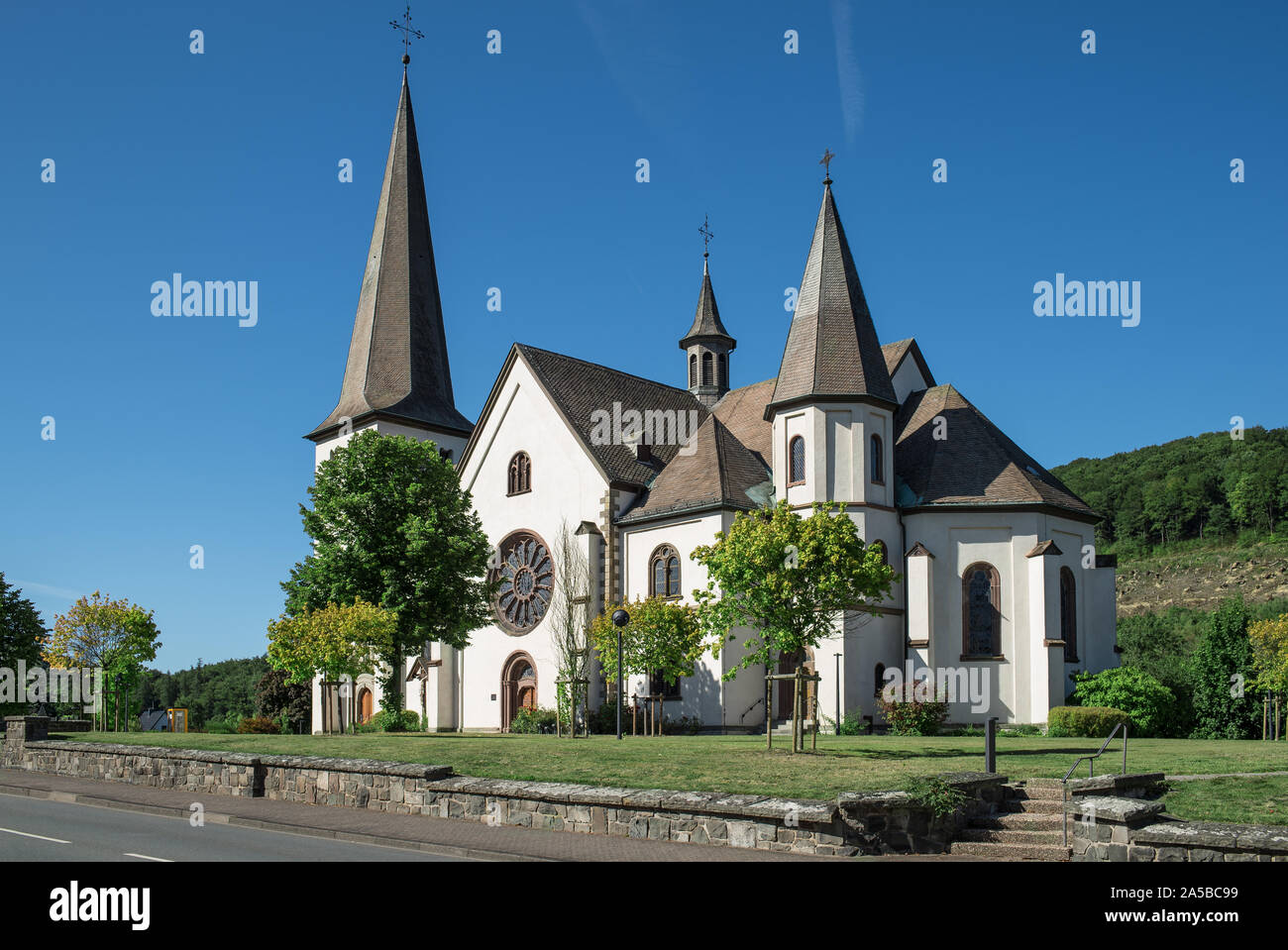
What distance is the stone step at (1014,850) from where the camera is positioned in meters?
14.8

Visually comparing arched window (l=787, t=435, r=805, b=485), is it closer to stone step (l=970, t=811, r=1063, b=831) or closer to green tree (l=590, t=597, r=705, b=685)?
green tree (l=590, t=597, r=705, b=685)

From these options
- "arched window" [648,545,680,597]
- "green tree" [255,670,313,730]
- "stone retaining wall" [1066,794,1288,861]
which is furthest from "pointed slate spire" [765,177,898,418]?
"green tree" [255,670,313,730]

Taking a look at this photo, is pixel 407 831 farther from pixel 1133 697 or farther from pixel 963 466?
pixel 963 466

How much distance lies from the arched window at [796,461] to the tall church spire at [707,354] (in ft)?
59.8

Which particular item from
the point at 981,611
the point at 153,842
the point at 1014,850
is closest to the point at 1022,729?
the point at 981,611

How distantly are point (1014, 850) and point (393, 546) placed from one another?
2662 centimetres

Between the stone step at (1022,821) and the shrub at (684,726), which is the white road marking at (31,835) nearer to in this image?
the stone step at (1022,821)

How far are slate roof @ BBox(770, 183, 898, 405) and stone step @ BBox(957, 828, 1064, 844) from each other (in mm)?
24168

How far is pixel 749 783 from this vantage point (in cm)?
1816
